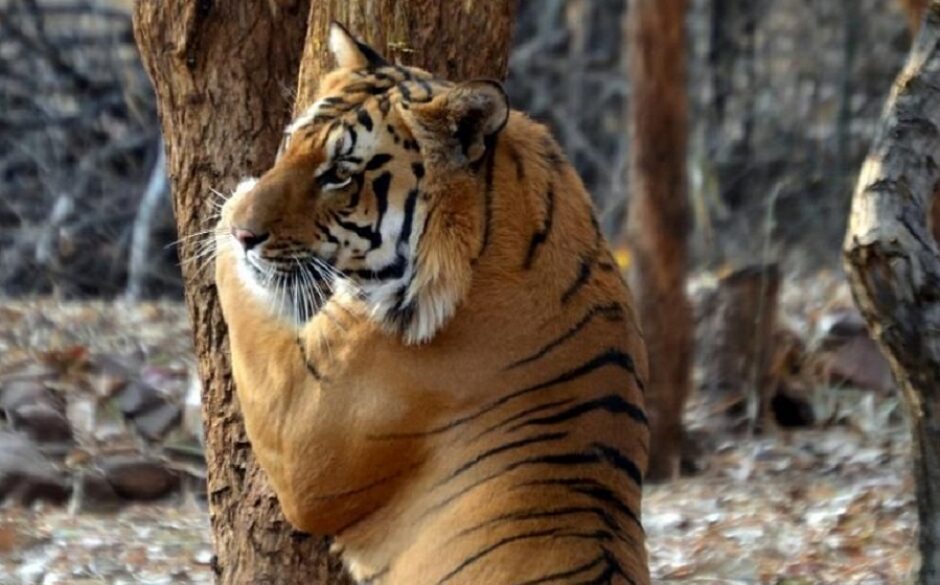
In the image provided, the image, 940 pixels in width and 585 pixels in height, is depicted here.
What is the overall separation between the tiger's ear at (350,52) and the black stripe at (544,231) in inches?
18.5

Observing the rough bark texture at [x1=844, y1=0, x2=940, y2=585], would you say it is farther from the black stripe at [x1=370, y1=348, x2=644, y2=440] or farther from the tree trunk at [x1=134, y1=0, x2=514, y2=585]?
the tree trunk at [x1=134, y1=0, x2=514, y2=585]

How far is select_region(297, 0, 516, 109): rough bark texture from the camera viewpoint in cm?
372

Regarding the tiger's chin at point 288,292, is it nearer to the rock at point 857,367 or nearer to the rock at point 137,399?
the rock at point 137,399

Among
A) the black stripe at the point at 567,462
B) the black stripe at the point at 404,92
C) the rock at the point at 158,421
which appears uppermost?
the black stripe at the point at 404,92

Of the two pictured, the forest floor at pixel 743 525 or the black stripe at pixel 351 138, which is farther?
the forest floor at pixel 743 525

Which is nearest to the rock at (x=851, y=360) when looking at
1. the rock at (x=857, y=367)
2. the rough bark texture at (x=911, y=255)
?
the rock at (x=857, y=367)

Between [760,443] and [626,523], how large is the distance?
4948mm

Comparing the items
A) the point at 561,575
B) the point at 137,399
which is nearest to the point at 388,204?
the point at 561,575

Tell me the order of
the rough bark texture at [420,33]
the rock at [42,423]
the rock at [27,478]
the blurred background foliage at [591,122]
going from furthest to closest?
the blurred background foliage at [591,122]
the rock at [42,423]
the rock at [27,478]
the rough bark texture at [420,33]

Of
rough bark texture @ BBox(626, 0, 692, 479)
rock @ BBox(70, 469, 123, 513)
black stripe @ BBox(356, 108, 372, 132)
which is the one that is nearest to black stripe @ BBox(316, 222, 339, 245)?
black stripe @ BBox(356, 108, 372, 132)

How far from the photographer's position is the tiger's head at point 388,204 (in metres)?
3.24

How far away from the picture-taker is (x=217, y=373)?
3.94 metres

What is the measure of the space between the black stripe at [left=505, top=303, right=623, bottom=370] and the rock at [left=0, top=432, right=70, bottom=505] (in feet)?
13.1

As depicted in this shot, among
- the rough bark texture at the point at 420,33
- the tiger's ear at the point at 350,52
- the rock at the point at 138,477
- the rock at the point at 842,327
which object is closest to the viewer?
the tiger's ear at the point at 350,52
